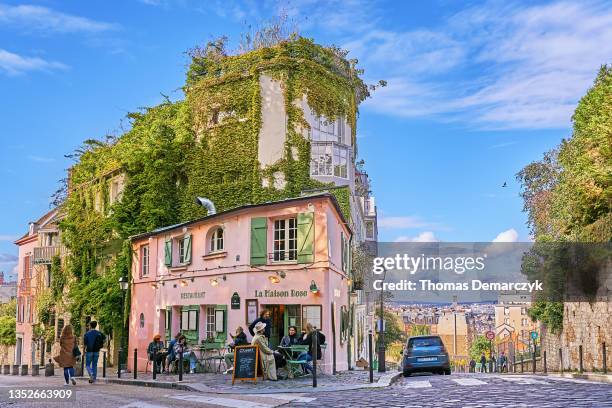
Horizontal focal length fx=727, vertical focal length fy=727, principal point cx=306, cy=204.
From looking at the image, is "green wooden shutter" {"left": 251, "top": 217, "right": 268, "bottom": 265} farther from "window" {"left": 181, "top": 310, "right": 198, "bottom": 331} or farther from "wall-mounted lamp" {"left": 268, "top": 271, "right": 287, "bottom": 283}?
"window" {"left": 181, "top": 310, "right": 198, "bottom": 331}

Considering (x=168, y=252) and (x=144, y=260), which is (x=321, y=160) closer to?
(x=144, y=260)

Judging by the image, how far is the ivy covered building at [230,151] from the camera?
34.9m

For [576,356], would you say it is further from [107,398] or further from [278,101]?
[107,398]

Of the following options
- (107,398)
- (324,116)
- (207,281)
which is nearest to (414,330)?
(324,116)

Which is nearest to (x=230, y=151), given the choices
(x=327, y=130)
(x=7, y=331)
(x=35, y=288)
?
(x=327, y=130)

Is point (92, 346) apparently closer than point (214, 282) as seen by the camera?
Yes

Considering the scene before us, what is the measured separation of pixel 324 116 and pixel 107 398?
974 inches

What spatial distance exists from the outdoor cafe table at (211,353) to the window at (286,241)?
11.4 feet

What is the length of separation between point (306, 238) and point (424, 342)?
20.5ft

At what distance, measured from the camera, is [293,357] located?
19.9 m

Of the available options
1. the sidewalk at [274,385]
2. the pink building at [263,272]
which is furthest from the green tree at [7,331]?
the sidewalk at [274,385]

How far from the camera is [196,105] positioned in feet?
122

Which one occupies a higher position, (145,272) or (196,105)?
(196,105)

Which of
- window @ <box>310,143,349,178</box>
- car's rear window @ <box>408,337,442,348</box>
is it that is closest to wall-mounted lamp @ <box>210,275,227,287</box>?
car's rear window @ <box>408,337,442,348</box>
